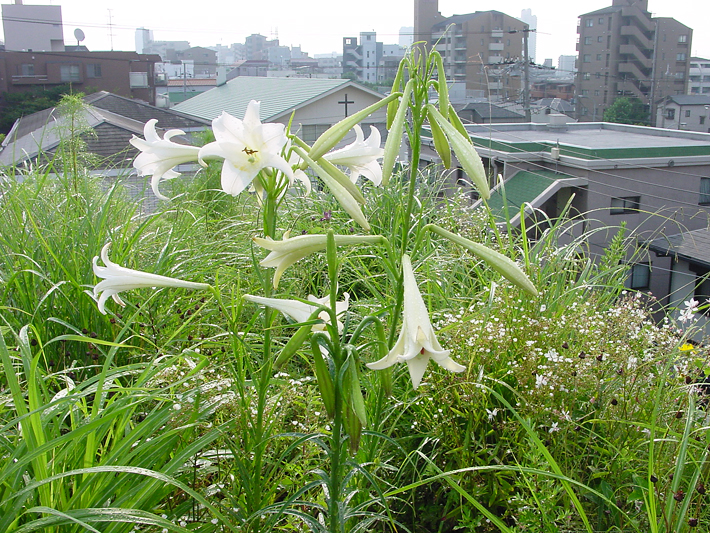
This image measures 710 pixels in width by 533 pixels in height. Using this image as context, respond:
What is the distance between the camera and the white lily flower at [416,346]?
850 millimetres

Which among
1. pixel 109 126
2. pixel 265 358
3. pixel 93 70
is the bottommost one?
pixel 265 358

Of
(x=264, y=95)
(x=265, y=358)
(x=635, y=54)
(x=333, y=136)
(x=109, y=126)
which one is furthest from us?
(x=635, y=54)

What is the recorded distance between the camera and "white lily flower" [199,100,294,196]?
3.56ft

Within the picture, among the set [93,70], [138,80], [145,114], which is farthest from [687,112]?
[93,70]

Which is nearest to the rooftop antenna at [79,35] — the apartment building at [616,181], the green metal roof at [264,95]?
the green metal roof at [264,95]

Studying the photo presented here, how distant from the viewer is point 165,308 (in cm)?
215

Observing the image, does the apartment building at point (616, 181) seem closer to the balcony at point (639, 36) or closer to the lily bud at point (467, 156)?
the lily bud at point (467, 156)

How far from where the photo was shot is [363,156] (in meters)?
1.27

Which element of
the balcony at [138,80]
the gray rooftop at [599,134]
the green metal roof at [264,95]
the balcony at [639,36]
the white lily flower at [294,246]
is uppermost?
the balcony at [639,36]

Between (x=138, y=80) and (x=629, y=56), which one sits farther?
(x=629, y=56)

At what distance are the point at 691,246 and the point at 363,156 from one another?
→ 27.7 ft

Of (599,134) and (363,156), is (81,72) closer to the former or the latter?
(599,134)

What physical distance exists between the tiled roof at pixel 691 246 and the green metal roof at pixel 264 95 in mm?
8780

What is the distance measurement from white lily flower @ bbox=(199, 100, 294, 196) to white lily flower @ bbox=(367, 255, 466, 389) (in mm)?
373
